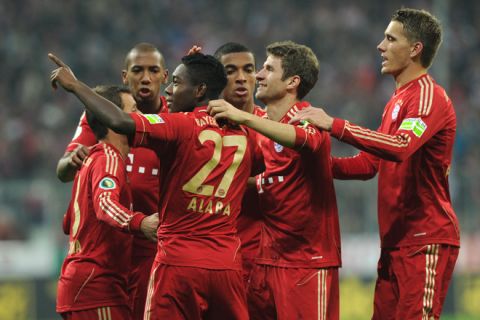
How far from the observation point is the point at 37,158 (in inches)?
680

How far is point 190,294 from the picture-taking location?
5773 millimetres

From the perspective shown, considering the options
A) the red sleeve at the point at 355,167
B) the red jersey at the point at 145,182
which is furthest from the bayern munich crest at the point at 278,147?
the red jersey at the point at 145,182

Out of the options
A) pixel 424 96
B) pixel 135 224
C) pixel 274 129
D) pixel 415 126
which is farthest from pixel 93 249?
pixel 424 96

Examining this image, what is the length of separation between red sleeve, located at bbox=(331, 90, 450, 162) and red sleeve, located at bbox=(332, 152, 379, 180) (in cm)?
65

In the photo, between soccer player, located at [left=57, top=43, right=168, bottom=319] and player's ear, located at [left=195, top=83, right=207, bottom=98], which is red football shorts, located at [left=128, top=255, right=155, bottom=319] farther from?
player's ear, located at [left=195, top=83, right=207, bottom=98]

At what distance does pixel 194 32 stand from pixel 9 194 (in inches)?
337

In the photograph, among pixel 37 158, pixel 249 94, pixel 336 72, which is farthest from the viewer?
pixel 336 72

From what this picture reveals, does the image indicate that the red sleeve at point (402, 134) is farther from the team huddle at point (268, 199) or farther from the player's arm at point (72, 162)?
the player's arm at point (72, 162)

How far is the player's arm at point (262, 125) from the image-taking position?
225 inches

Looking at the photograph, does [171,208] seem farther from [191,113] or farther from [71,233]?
[71,233]

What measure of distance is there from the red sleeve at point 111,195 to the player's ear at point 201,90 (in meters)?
0.80

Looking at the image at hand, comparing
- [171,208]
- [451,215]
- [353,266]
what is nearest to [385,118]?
[451,215]

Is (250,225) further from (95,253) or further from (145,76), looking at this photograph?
(145,76)

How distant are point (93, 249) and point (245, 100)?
179cm
